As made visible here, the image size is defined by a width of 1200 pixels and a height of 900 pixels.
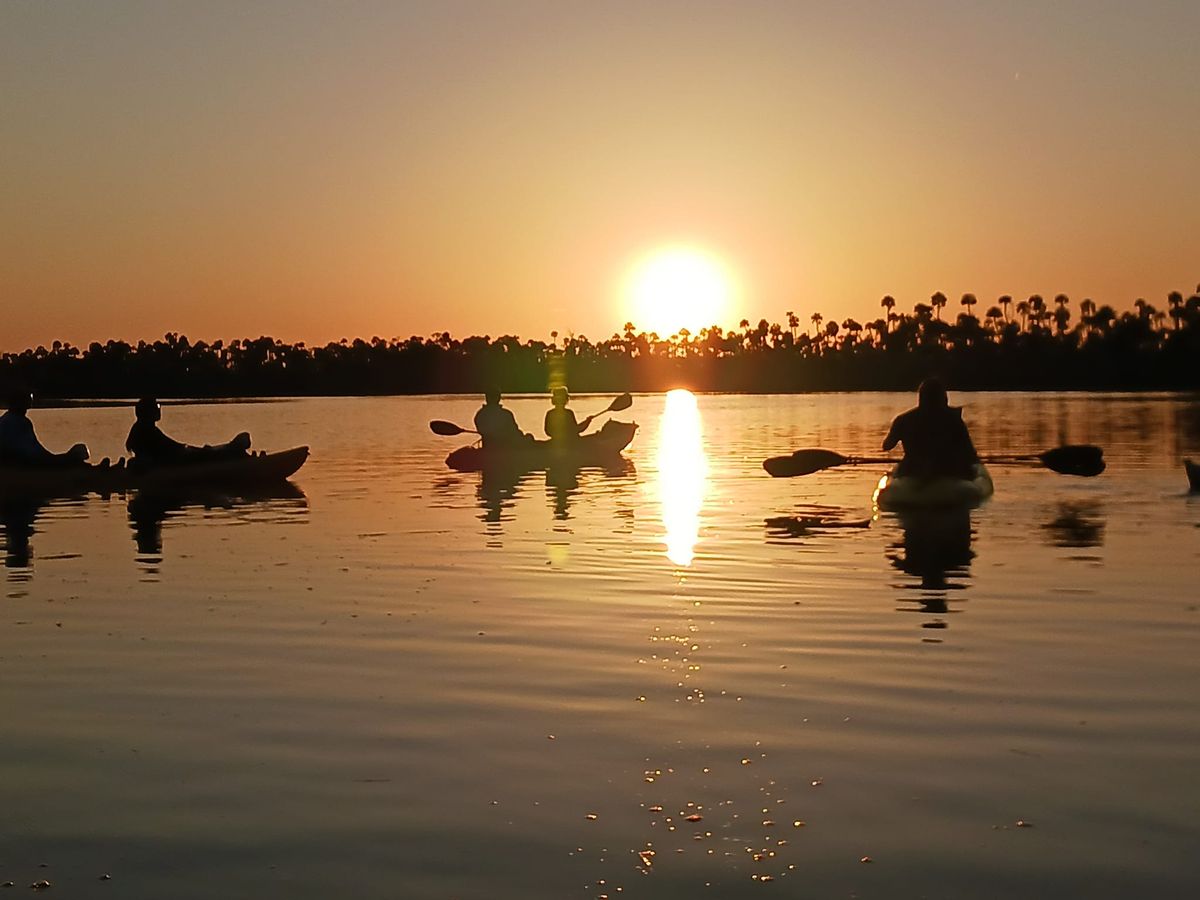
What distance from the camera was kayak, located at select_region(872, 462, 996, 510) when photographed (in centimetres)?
2027

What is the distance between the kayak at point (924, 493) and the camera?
20.3 meters

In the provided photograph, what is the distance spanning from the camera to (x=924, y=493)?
797 inches

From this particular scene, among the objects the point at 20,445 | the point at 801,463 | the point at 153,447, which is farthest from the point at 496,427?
the point at 20,445

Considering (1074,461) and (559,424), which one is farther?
(559,424)

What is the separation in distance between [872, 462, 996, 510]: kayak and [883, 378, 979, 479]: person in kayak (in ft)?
0.41

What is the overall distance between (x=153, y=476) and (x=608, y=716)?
2026 centimetres

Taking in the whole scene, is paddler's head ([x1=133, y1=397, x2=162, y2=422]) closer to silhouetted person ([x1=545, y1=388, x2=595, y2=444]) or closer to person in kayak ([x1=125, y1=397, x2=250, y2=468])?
person in kayak ([x1=125, y1=397, x2=250, y2=468])

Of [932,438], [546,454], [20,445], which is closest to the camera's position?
[932,438]

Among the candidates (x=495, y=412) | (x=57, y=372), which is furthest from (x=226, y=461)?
(x=57, y=372)

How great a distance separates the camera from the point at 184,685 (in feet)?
29.5

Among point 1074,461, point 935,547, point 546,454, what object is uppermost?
point 1074,461

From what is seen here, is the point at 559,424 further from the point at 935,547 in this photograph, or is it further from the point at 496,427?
the point at 935,547

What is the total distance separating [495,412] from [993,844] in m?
26.6

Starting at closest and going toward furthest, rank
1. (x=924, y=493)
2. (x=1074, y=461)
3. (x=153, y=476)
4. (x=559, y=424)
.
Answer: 1. (x=924, y=493)
2. (x=1074, y=461)
3. (x=153, y=476)
4. (x=559, y=424)
